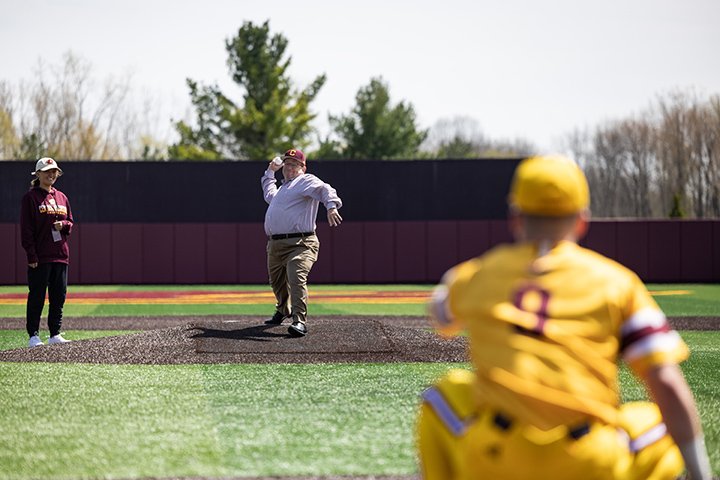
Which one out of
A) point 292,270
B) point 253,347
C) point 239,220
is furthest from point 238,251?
point 253,347

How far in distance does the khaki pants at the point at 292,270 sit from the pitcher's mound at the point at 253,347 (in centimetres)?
31

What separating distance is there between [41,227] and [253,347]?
2796 millimetres

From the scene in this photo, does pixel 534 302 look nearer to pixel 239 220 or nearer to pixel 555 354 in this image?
pixel 555 354

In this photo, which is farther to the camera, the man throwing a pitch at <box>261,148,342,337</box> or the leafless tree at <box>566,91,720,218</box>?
the leafless tree at <box>566,91,720,218</box>

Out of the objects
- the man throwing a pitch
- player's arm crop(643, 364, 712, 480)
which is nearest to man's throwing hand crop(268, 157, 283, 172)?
the man throwing a pitch

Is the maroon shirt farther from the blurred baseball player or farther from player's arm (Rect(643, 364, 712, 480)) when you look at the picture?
player's arm (Rect(643, 364, 712, 480))

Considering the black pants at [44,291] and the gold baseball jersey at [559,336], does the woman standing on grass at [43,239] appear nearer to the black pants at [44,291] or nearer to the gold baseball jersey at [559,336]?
the black pants at [44,291]

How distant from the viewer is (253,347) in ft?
30.2

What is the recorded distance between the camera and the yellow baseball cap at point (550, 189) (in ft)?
8.87

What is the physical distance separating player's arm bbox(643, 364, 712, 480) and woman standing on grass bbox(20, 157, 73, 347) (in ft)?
27.4

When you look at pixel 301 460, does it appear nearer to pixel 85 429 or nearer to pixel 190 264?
pixel 85 429

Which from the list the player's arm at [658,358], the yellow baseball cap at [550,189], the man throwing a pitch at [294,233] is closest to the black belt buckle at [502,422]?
the player's arm at [658,358]

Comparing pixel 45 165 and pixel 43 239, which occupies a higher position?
pixel 45 165

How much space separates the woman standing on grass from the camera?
9.98m
